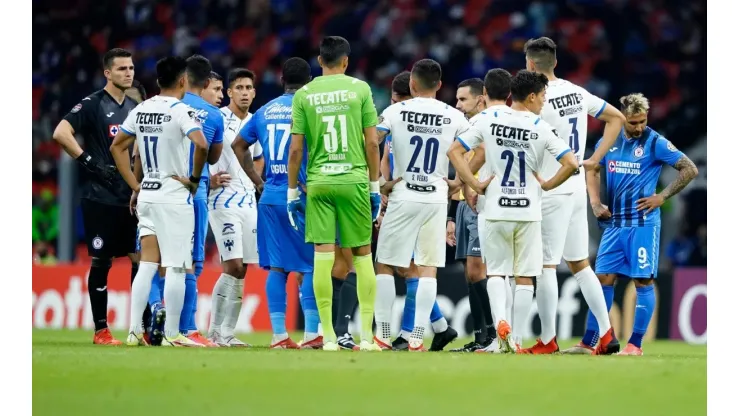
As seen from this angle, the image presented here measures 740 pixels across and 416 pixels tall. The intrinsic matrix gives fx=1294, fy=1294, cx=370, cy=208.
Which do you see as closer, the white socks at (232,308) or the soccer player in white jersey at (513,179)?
the soccer player in white jersey at (513,179)

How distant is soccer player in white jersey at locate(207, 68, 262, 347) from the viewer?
1154cm

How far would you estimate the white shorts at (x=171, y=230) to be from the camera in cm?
1038

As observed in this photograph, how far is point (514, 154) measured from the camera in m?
10.1

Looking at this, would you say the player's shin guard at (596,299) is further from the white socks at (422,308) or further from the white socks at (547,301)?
the white socks at (422,308)

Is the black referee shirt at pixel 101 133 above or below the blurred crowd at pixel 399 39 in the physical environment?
below

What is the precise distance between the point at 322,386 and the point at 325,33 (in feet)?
55.9

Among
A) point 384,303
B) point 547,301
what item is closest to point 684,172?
point 547,301

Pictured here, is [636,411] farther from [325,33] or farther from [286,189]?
[325,33]

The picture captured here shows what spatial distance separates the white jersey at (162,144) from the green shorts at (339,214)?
116 cm

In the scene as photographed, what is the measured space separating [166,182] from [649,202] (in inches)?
160

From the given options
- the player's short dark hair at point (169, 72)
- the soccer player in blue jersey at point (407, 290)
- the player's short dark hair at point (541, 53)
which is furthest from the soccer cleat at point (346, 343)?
the player's short dark hair at point (541, 53)

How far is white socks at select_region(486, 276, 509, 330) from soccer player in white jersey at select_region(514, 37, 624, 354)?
0.45m

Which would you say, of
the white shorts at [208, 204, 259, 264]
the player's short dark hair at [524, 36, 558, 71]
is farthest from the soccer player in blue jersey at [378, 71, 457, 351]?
the white shorts at [208, 204, 259, 264]

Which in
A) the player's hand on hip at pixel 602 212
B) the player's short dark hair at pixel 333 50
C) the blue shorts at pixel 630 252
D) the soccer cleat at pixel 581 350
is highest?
the player's short dark hair at pixel 333 50
